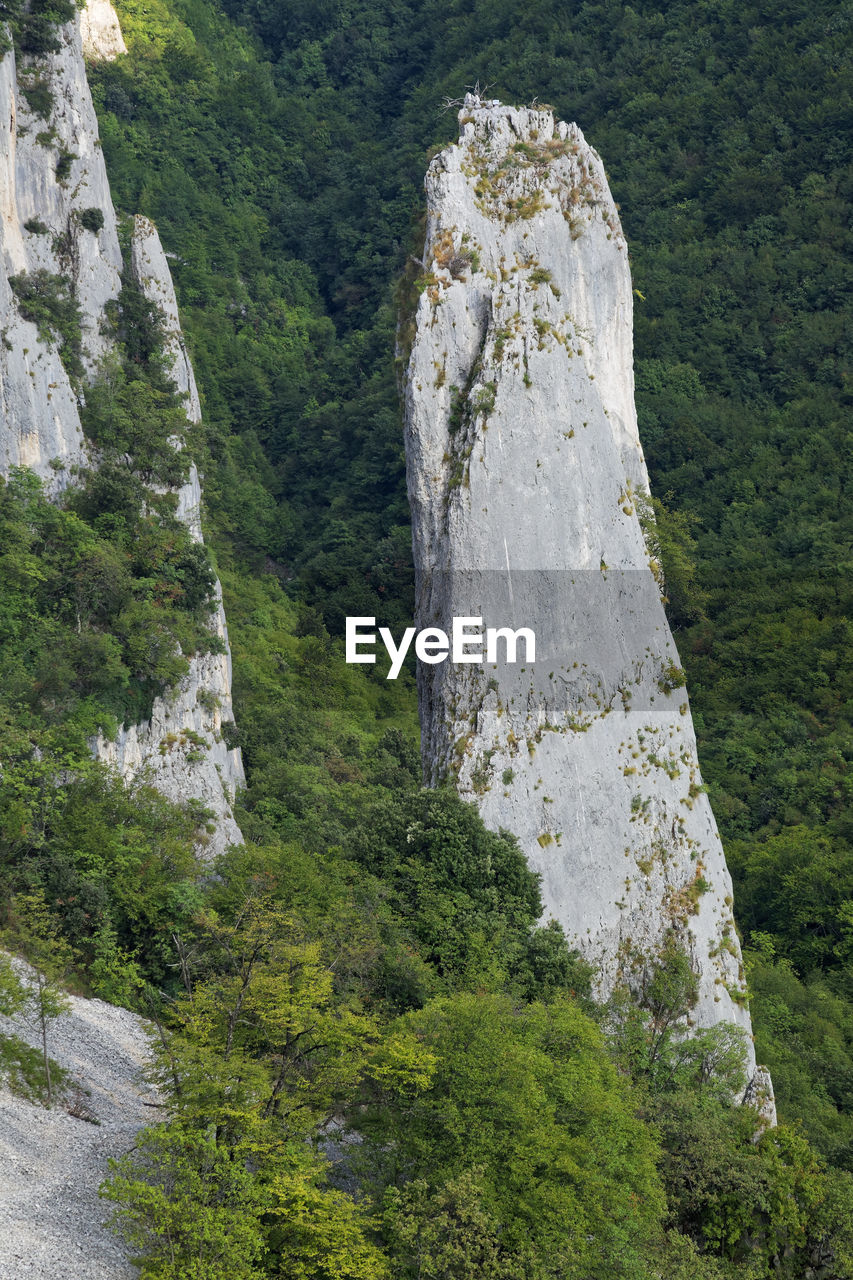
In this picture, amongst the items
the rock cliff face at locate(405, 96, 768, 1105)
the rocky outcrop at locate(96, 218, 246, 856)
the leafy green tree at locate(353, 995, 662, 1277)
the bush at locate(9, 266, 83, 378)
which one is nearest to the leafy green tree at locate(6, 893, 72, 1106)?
the leafy green tree at locate(353, 995, 662, 1277)

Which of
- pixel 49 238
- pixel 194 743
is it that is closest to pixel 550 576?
pixel 194 743

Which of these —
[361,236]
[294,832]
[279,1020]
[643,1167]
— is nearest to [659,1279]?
[643,1167]

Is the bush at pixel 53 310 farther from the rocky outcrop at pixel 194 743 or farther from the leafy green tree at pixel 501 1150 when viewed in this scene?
the leafy green tree at pixel 501 1150

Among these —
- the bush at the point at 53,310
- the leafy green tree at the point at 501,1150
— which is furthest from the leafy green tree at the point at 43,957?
the bush at the point at 53,310

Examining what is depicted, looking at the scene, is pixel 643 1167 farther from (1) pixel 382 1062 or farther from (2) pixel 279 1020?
(2) pixel 279 1020

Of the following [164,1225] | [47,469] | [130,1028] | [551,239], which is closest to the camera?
[164,1225]
